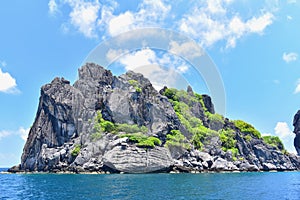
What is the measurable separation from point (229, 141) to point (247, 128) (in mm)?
21596

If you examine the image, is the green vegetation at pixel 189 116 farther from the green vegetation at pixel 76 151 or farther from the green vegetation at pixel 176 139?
the green vegetation at pixel 76 151

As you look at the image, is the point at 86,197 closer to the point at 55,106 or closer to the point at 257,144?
the point at 55,106

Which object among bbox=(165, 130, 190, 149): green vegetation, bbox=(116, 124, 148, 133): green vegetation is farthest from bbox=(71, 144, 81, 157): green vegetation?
bbox=(165, 130, 190, 149): green vegetation

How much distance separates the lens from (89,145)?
8212 cm

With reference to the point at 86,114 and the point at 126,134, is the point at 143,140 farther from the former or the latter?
the point at 86,114

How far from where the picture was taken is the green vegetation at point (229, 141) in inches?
3920

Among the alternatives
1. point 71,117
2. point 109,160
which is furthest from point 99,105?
point 109,160

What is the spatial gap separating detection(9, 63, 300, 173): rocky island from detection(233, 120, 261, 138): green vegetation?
28.3 ft

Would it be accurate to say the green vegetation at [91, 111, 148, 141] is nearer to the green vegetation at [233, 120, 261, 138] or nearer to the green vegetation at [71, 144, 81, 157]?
the green vegetation at [71, 144, 81, 157]

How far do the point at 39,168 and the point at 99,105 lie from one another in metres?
25.1

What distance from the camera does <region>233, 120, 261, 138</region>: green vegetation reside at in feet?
389

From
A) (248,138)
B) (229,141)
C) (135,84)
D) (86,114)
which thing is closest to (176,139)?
(135,84)

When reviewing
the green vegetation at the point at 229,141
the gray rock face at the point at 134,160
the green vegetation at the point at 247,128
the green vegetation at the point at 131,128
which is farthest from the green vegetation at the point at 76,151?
the green vegetation at the point at 247,128

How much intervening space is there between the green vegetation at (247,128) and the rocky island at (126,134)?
8630mm
